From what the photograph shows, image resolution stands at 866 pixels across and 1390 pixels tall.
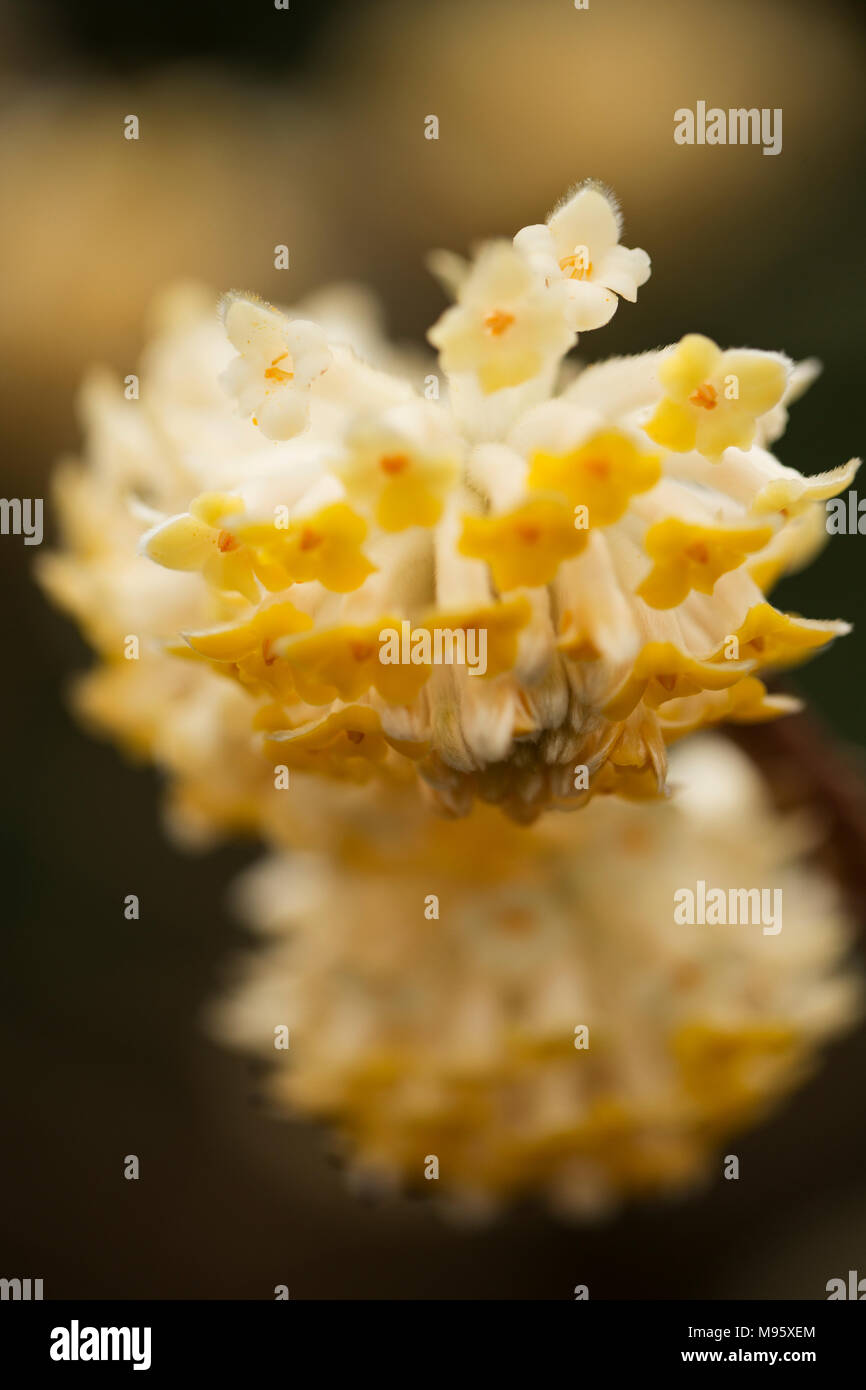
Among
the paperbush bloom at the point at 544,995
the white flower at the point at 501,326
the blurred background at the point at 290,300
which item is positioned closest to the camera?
A: the white flower at the point at 501,326

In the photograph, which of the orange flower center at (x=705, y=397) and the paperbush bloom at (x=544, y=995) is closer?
the orange flower center at (x=705, y=397)

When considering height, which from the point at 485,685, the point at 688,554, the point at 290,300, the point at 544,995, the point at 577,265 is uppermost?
the point at 290,300

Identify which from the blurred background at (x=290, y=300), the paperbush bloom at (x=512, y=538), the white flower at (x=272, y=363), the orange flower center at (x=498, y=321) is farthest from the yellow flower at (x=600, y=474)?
the blurred background at (x=290, y=300)

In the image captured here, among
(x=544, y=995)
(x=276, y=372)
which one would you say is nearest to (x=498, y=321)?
(x=276, y=372)

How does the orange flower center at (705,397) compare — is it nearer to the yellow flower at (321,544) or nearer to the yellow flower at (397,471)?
the yellow flower at (397,471)

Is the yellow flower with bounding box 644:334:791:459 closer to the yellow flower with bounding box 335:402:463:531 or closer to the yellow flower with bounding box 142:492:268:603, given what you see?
the yellow flower with bounding box 335:402:463:531

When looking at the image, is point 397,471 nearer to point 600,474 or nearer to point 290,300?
point 600,474
